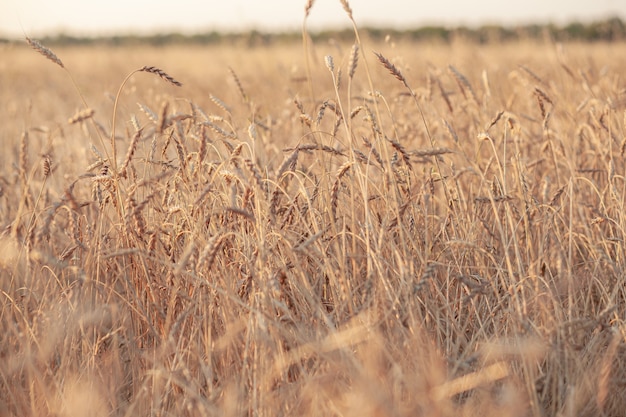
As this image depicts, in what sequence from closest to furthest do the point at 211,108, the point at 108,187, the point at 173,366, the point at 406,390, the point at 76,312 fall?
1. the point at 406,390
2. the point at 173,366
3. the point at 76,312
4. the point at 108,187
5. the point at 211,108

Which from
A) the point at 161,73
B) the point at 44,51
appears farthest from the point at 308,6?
the point at 44,51

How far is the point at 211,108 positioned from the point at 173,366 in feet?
14.4

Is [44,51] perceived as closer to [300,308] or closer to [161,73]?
[161,73]

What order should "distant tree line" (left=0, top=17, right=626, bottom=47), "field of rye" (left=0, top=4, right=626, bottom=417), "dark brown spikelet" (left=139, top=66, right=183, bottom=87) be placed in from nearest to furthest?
1. "field of rye" (left=0, top=4, right=626, bottom=417)
2. "dark brown spikelet" (left=139, top=66, right=183, bottom=87)
3. "distant tree line" (left=0, top=17, right=626, bottom=47)

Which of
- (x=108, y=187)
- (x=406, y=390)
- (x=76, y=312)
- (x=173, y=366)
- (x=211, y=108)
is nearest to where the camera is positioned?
(x=406, y=390)

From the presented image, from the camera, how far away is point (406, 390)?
1.30 metres

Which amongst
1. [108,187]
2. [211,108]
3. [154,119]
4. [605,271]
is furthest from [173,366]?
[211,108]

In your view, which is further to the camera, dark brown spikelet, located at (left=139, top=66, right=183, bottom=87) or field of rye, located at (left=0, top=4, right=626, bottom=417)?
dark brown spikelet, located at (left=139, top=66, right=183, bottom=87)

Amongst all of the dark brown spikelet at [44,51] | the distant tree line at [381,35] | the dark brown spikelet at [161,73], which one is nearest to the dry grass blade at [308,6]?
the dark brown spikelet at [161,73]

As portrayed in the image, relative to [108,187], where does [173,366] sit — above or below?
below

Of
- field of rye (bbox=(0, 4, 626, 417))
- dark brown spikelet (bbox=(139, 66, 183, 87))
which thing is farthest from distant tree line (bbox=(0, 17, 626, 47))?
dark brown spikelet (bbox=(139, 66, 183, 87))

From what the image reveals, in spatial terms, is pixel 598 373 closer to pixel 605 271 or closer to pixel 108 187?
pixel 605 271

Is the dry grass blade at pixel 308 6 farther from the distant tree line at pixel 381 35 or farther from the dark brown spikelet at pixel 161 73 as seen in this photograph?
the distant tree line at pixel 381 35

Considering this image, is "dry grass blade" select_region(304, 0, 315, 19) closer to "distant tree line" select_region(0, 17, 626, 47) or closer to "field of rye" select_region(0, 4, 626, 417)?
"field of rye" select_region(0, 4, 626, 417)
